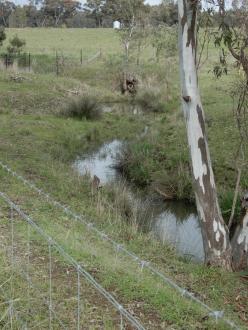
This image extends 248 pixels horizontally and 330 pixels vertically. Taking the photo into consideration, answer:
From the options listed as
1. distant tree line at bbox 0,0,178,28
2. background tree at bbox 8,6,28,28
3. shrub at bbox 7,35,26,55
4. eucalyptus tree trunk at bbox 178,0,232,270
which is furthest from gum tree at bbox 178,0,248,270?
background tree at bbox 8,6,28,28

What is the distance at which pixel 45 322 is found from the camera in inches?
181

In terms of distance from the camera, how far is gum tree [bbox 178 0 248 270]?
6.93 m

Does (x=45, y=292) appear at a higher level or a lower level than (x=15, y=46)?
lower

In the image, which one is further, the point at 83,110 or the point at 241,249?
the point at 83,110

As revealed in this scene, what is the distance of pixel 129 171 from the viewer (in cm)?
1276

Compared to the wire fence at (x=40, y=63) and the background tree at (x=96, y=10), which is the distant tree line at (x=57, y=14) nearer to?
the background tree at (x=96, y=10)

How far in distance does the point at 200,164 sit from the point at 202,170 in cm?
8

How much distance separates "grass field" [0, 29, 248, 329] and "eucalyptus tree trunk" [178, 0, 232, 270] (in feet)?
1.17

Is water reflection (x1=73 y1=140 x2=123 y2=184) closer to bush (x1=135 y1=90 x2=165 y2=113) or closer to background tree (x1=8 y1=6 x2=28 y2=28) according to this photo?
bush (x1=135 y1=90 x2=165 y2=113)

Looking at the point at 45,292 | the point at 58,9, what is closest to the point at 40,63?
the point at 45,292

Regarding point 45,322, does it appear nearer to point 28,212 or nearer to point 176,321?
point 176,321

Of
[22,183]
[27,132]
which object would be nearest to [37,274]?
[22,183]

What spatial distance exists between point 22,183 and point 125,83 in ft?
58.6

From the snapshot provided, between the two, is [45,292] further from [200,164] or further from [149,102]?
[149,102]
